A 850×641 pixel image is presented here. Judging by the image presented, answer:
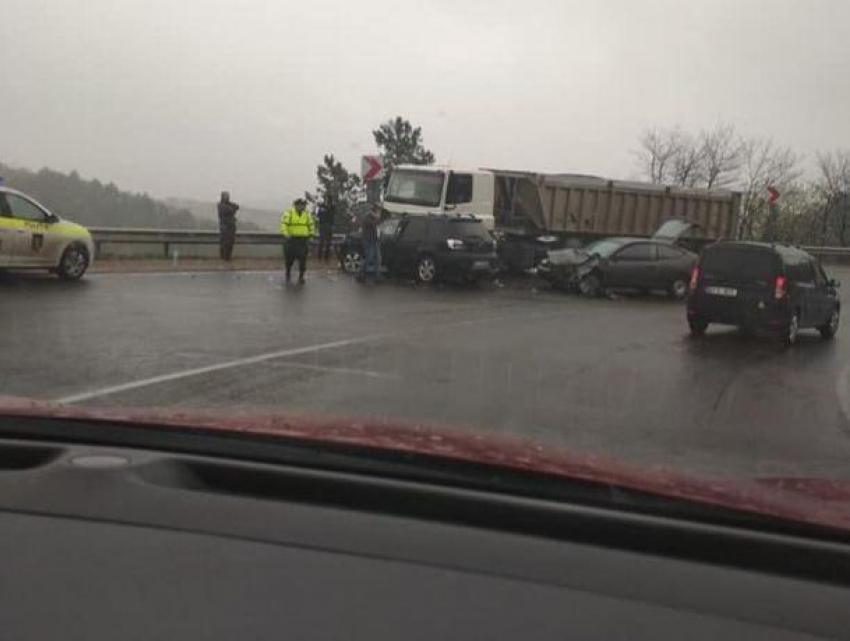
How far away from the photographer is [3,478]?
2289 mm

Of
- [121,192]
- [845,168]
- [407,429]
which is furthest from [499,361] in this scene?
[845,168]

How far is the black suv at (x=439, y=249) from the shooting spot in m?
22.6

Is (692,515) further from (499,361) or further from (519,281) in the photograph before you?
(519,281)

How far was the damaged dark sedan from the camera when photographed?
22453mm

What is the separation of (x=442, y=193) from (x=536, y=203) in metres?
2.65

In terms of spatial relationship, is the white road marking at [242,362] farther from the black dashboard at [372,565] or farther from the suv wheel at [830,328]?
the suv wheel at [830,328]

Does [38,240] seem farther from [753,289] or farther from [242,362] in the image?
[753,289]

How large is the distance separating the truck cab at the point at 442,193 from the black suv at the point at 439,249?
4.92ft

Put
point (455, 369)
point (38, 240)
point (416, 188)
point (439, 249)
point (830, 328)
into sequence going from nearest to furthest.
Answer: point (455, 369) → point (830, 328) → point (38, 240) → point (439, 249) → point (416, 188)

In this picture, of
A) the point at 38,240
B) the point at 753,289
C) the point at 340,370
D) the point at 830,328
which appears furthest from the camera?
the point at 38,240

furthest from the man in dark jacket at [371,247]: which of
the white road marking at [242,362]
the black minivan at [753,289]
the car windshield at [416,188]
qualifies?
the black minivan at [753,289]

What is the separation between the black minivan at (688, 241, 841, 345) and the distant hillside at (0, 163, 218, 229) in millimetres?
15238

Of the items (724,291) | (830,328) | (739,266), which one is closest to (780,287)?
(739,266)

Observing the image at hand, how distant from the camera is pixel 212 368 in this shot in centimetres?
949
